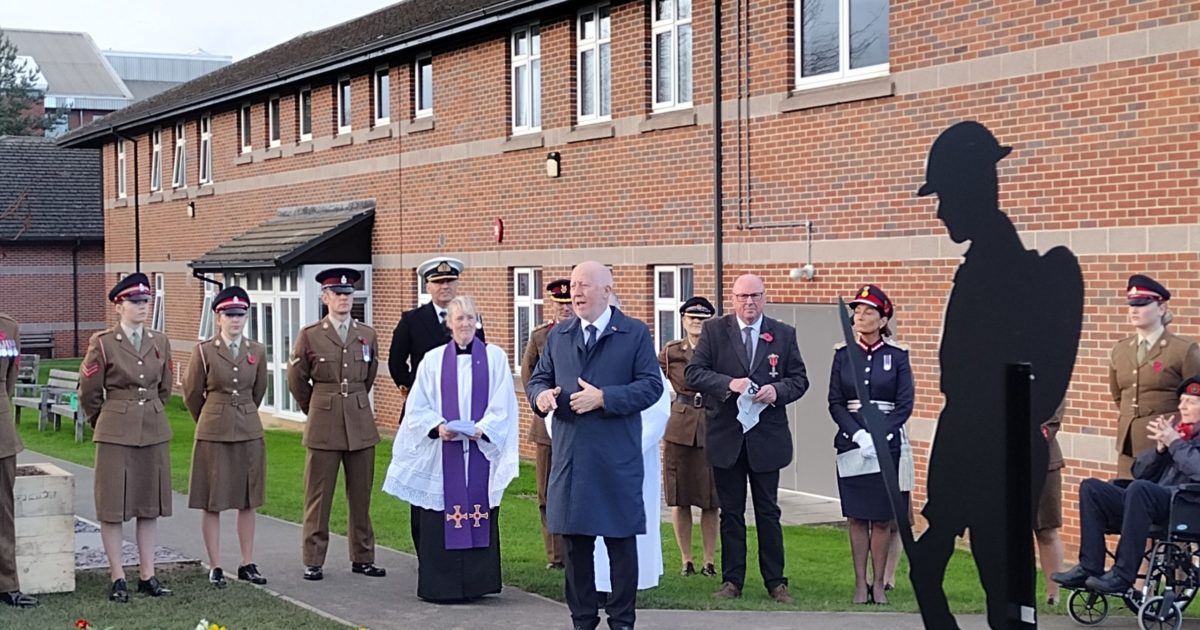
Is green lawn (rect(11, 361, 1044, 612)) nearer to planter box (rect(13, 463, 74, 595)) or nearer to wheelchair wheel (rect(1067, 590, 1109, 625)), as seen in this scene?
wheelchair wheel (rect(1067, 590, 1109, 625))

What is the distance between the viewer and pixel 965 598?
336 inches

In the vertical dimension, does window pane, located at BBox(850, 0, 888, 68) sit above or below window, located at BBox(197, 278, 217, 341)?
above

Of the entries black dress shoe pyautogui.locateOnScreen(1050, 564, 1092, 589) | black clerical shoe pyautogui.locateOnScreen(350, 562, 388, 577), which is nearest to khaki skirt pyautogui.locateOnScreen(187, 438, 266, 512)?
black clerical shoe pyautogui.locateOnScreen(350, 562, 388, 577)

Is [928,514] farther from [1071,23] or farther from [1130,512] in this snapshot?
[1071,23]

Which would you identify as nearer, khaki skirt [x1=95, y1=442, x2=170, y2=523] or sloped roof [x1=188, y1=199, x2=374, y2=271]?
khaki skirt [x1=95, y1=442, x2=170, y2=523]

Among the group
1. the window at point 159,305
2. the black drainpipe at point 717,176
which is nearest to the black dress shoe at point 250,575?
the black drainpipe at point 717,176

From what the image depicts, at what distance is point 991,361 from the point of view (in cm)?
379

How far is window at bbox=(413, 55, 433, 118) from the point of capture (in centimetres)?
2362

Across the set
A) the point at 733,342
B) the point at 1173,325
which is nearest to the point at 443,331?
the point at 733,342

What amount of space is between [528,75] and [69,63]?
244 feet

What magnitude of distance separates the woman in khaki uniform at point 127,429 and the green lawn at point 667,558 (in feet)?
6.56

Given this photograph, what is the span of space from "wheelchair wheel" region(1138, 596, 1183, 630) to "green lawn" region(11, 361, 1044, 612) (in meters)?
1.12

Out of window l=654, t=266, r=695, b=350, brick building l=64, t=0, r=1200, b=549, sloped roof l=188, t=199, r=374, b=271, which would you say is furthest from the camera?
sloped roof l=188, t=199, r=374, b=271

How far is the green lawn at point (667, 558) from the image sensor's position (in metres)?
9.72
